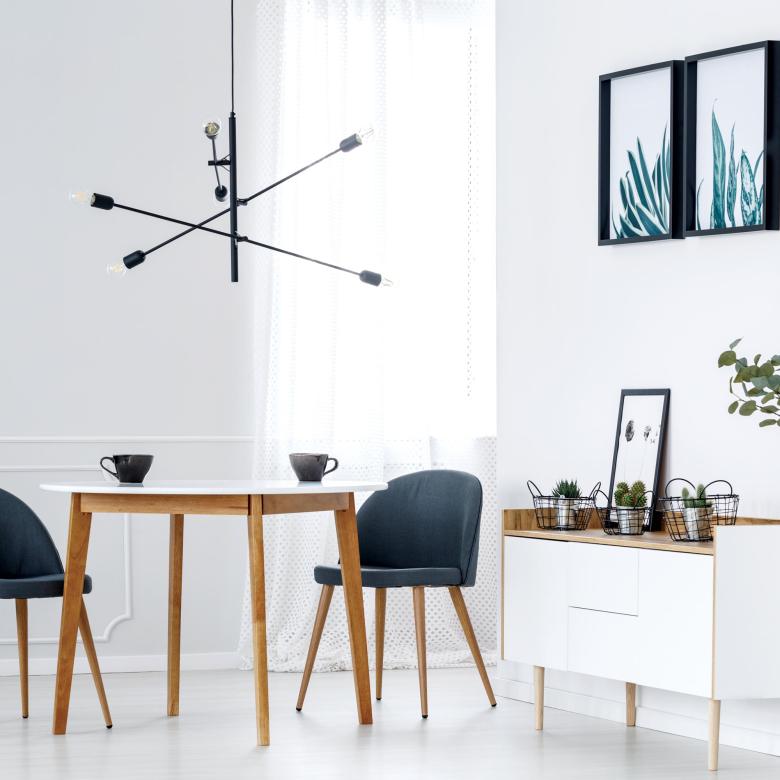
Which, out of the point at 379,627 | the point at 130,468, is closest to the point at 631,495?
the point at 379,627

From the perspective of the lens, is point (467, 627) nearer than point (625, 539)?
No

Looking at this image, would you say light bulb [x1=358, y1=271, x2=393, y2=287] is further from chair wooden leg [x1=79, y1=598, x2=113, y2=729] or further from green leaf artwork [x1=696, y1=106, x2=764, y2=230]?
chair wooden leg [x1=79, y1=598, x2=113, y2=729]

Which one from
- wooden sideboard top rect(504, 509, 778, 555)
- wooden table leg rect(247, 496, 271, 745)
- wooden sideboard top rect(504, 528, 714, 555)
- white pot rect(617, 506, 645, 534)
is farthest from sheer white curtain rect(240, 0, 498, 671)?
white pot rect(617, 506, 645, 534)

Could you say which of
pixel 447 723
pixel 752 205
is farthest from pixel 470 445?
pixel 752 205

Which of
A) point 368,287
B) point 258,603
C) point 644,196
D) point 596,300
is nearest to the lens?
point 258,603

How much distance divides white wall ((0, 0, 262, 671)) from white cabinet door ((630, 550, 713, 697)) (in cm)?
193

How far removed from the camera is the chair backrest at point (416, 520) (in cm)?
421

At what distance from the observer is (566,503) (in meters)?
3.79

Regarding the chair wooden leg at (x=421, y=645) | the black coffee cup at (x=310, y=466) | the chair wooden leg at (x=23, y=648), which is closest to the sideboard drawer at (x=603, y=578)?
the chair wooden leg at (x=421, y=645)

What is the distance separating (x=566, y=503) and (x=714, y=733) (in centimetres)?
80

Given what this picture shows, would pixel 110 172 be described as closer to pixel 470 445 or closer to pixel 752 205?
pixel 470 445

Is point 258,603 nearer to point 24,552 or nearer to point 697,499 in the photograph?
point 24,552

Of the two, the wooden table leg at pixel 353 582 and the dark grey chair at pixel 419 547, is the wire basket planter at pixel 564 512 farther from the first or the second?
the wooden table leg at pixel 353 582

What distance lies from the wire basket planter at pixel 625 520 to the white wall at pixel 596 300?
20 cm
